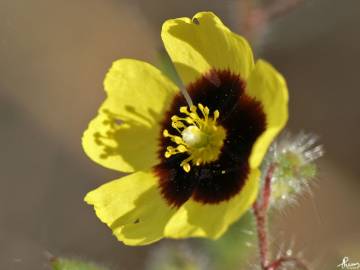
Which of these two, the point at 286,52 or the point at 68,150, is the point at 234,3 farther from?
Answer: the point at 68,150

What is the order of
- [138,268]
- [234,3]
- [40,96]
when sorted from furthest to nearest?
[40,96] < [138,268] < [234,3]

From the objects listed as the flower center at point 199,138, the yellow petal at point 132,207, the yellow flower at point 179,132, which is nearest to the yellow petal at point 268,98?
the yellow flower at point 179,132

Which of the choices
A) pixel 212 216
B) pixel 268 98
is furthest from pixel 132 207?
pixel 268 98

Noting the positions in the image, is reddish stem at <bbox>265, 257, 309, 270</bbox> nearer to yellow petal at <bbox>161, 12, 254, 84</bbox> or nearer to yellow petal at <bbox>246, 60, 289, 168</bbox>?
yellow petal at <bbox>246, 60, 289, 168</bbox>

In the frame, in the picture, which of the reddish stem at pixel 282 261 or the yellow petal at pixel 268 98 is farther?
the reddish stem at pixel 282 261

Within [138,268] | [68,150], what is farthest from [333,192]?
[68,150]

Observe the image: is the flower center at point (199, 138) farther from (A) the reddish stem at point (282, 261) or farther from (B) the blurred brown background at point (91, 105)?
(B) the blurred brown background at point (91, 105)

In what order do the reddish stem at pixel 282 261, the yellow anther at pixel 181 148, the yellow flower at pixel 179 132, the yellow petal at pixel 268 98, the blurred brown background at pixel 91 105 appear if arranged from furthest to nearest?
the blurred brown background at pixel 91 105 < the yellow anther at pixel 181 148 < the yellow flower at pixel 179 132 < the reddish stem at pixel 282 261 < the yellow petal at pixel 268 98

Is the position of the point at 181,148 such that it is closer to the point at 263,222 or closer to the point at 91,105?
the point at 263,222
